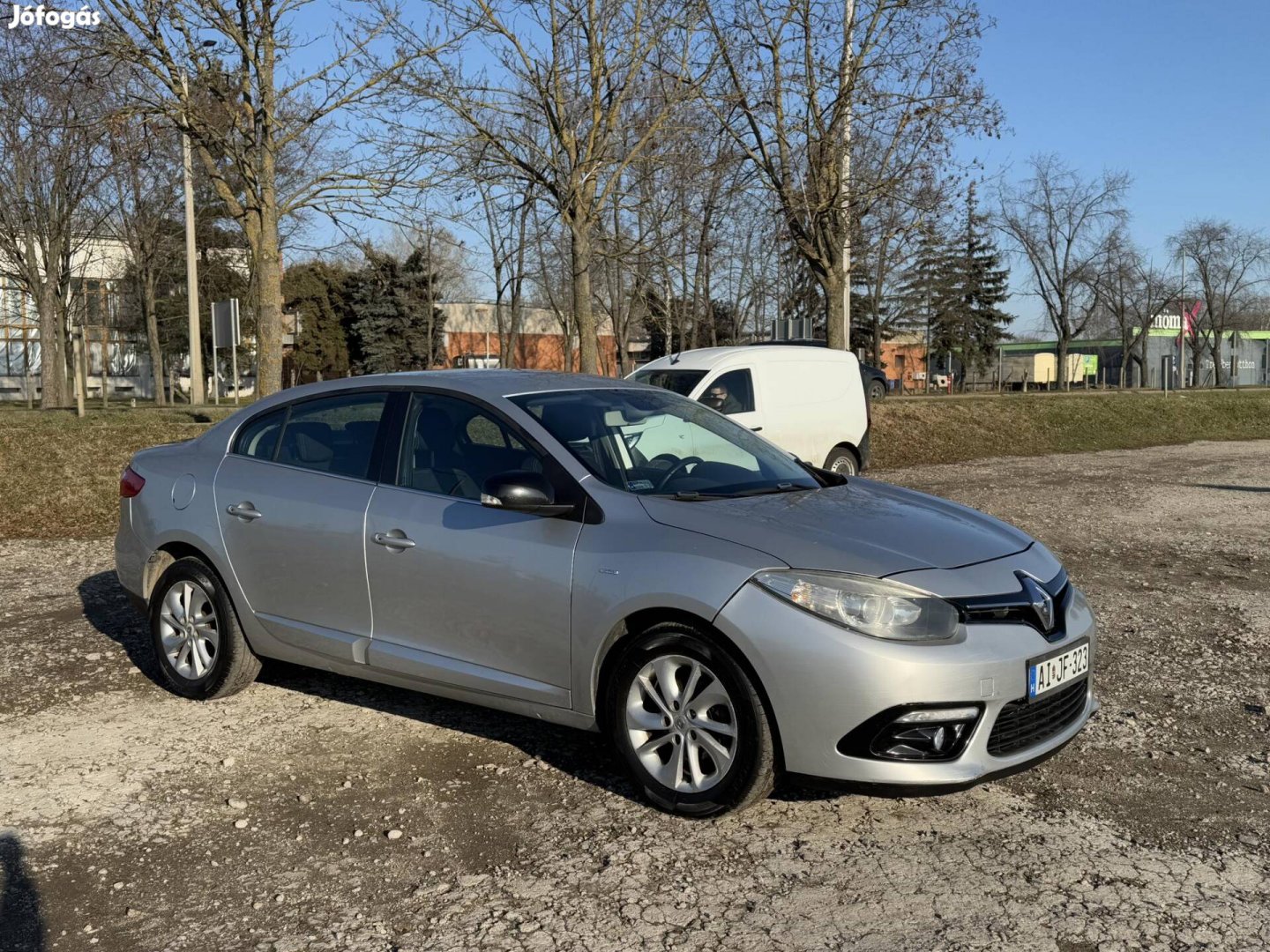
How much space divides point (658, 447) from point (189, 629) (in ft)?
8.80

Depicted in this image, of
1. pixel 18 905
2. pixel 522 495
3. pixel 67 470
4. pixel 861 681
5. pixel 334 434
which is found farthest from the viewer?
pixel 67 470

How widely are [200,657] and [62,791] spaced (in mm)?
1243

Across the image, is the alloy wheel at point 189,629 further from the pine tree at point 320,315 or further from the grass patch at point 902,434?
the pine tree at point 320,315

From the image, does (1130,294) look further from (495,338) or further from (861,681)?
(861,681)

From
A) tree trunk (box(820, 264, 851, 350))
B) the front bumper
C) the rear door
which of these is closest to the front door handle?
the rear door

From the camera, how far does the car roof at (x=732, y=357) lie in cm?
1444

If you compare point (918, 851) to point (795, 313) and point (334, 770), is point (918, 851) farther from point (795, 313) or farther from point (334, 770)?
point (795, 313)

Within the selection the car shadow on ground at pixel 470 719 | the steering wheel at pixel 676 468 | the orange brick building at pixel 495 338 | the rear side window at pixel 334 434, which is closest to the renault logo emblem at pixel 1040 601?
the car shadow on ground at pixel 470 719

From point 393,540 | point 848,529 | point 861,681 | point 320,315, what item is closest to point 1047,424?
point 848,529

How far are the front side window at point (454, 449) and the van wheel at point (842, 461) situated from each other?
421 inches

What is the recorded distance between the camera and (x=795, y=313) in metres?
50.4

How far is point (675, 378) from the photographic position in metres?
14.3

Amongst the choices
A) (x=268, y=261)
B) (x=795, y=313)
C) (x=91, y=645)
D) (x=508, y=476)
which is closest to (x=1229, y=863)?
(x=508, y=476)

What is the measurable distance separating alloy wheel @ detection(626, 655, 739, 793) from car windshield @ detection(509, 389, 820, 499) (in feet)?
2.44
